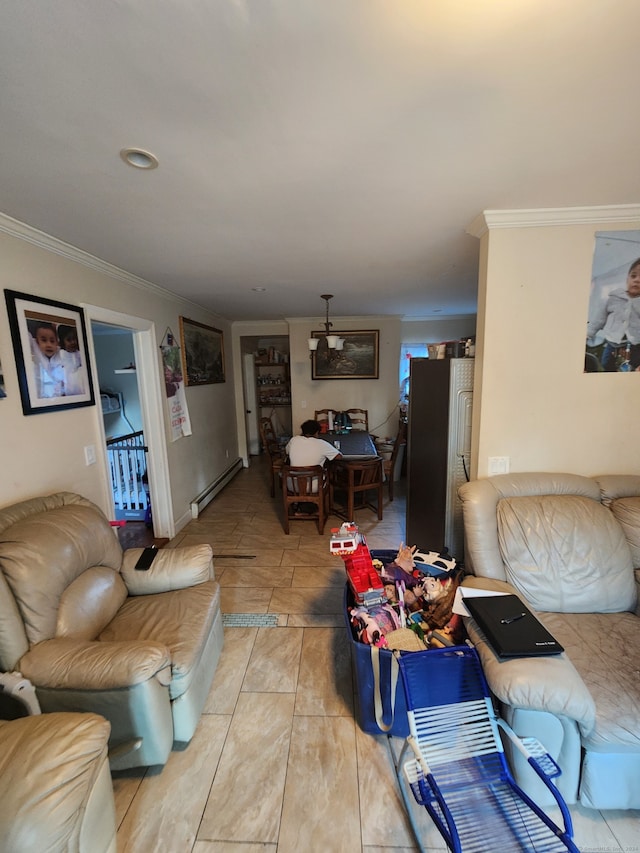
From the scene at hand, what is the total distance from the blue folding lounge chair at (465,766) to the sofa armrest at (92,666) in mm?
955

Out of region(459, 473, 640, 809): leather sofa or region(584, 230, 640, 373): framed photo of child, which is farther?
region(584, 230, 640, 373): framed photo of child

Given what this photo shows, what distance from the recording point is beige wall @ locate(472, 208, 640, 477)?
5.95 ft

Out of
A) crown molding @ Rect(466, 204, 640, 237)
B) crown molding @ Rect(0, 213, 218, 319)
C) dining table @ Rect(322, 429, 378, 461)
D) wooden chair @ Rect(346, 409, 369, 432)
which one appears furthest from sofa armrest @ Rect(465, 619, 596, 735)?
wooden chair @ Rect(346, 409, 369, 432)

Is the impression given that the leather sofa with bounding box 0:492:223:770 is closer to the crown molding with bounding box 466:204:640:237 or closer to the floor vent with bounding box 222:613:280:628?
the floor vent with bounding box 222:613:280:628

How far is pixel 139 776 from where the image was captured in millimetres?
1348

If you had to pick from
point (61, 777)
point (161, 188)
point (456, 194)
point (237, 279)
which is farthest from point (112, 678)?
point (237, 279)

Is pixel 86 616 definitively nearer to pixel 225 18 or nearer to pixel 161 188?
pixel 161 188

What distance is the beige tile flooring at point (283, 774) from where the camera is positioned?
1.15 meters

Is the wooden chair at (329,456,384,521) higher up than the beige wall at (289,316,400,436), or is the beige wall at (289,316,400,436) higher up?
the beige wall at (289,316,400,436)

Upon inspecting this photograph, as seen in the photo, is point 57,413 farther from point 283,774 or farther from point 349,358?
point 349,358

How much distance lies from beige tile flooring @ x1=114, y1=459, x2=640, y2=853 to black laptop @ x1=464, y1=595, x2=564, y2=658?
625 millimetres

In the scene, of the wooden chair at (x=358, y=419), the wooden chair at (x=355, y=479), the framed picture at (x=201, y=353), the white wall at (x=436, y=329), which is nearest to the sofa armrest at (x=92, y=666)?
the wooden chair at (x=355, y=479)

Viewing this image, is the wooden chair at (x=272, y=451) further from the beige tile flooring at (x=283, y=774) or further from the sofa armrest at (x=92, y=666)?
the sofa armrest at (x=92, y=666)

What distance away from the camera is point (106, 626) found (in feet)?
5.28
